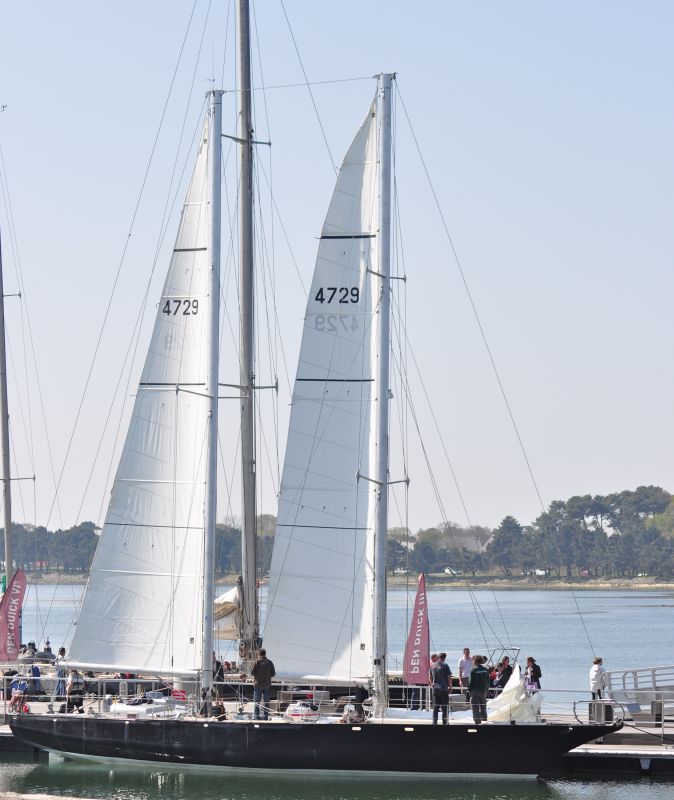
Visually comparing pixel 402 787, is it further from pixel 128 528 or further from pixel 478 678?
pixel 128 528

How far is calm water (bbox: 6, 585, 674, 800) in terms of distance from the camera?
23734mm

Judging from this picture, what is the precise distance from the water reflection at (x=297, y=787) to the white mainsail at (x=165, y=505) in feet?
6.27

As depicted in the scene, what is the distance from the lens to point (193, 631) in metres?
25.5

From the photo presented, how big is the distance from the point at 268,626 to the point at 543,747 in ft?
16.6

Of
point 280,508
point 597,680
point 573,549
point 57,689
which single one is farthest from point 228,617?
point 573,549

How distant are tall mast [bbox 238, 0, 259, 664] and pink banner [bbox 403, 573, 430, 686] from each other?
16.5ft

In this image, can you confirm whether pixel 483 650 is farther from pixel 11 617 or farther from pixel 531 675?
pixel 531 675

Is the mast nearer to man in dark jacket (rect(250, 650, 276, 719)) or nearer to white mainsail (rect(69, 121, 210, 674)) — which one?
man in dark jacket (rect(250, 650, 276, 719))

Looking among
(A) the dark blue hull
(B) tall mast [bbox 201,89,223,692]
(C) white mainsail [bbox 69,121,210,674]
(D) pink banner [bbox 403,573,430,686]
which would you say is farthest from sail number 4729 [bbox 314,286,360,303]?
(A) the dark blue hull

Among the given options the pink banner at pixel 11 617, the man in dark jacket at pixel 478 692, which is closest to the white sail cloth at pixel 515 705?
the man in dark jacket at pixel 478 692

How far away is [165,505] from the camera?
25906 mm

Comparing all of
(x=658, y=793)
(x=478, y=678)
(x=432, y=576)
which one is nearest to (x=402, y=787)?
(x=478, y=678)

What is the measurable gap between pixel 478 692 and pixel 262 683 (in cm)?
365

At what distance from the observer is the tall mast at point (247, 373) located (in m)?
28.8
